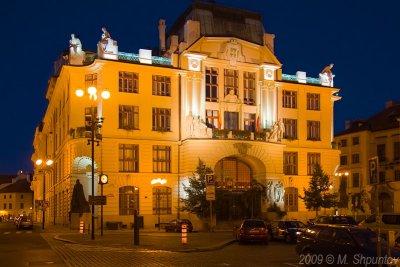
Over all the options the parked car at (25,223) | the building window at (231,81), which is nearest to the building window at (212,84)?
the building window at (231,81)

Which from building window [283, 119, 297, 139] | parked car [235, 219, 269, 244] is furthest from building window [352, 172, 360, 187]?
parked car [235, 219, 269, 244]

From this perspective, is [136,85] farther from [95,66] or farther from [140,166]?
[140,166]

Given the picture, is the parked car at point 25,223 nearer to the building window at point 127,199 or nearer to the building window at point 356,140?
the building window at point 127,199

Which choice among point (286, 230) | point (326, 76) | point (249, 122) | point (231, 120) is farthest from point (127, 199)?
point (326, 76)

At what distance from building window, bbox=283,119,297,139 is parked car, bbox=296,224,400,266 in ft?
142

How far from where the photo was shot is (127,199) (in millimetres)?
54281

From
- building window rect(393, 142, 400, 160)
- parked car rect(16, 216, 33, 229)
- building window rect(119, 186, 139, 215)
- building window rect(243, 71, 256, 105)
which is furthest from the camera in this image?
building window rect(393, 142, 400, 160)

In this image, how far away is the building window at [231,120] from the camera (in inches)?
2315

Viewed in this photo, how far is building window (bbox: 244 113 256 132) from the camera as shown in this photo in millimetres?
59938

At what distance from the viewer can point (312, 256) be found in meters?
19.3

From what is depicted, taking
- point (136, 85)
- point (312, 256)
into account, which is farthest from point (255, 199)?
point (312, 256)

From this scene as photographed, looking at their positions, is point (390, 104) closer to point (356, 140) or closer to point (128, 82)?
point (356, 140)

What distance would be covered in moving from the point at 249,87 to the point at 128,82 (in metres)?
13.4

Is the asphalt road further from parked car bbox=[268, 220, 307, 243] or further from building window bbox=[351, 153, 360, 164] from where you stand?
building window bbox=[351, 153, 360, 164]
